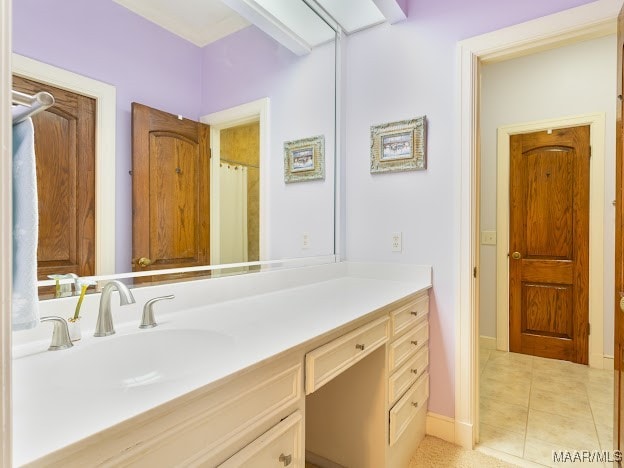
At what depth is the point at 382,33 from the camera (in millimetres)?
2092

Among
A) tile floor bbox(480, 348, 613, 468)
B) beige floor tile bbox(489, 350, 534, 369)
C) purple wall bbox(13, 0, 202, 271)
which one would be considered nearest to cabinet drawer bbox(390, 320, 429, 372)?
tile floor bbox(480, 348, 613, 468)

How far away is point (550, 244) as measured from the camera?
2.96 m

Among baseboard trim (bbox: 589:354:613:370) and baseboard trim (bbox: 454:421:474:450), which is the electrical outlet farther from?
baseboard trim (bbox: 589:354:613:370)

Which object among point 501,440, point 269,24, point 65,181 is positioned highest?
point 269,24

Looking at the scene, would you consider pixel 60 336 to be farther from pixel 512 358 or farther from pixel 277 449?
pixel 512 358

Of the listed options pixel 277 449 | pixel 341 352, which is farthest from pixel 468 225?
pixel 277 449

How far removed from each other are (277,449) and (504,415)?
1.83 meters

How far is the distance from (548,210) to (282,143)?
8.13 ft

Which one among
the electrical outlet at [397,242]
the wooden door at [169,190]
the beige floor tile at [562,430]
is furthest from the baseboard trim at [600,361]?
the wooden door at [169,190]

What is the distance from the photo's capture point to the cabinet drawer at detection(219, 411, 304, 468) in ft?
2.58

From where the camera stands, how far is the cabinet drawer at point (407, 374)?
1475 millimetres

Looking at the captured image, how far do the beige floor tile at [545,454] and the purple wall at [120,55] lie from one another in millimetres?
2062

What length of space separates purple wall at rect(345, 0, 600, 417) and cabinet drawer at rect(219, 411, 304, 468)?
1201mm

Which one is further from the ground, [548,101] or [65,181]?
[548,101]
